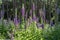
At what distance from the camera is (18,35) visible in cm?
386

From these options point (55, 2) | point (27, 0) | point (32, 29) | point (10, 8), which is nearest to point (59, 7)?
point (55, 2)

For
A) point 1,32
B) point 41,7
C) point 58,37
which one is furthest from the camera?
point 41,7

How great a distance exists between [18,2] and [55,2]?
1.15 metres

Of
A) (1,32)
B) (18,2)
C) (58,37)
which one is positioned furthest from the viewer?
(18,2)

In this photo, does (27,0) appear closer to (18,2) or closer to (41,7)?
(18,2)

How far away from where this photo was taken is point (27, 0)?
7.04m

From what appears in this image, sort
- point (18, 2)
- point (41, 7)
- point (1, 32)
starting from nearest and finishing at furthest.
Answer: point (1, 32) → point (41, 7) → point (18, 2)

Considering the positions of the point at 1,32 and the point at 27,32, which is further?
the point at 1,32

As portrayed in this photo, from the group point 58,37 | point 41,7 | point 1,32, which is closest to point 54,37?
point 58,37

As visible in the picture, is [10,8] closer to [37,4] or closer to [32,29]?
[37,4]

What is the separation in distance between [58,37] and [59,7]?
3.10 metres

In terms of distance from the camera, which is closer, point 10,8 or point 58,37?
point 58,37

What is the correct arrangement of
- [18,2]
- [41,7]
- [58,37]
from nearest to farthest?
[58,37] → [41,7] → [18,2]

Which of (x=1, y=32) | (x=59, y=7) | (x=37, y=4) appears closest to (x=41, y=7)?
(x=37, y=4)
